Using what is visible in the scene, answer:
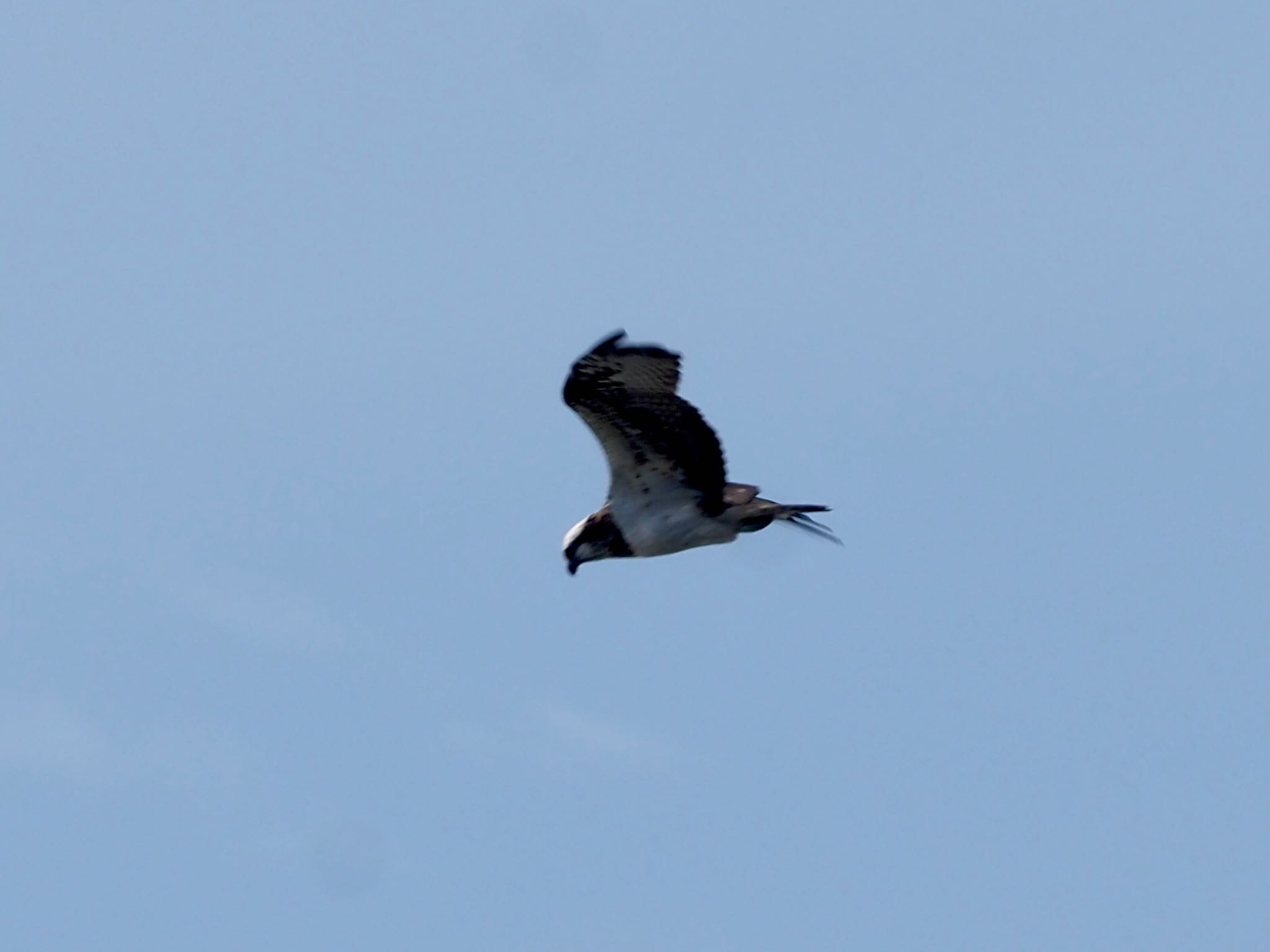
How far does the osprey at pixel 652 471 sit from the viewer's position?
3039 centimetres

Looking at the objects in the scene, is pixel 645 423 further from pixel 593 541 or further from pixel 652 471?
pixel 593 541

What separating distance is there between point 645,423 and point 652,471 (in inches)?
26.6

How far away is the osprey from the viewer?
3039cm

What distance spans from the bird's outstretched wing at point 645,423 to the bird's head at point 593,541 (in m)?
0.43

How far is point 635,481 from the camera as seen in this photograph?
31.6 m

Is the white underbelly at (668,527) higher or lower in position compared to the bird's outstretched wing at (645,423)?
lower

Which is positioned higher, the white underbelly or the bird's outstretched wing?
the bird's outstretched wing

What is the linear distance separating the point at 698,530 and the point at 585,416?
1758mm

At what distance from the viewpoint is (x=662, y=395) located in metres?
30.6

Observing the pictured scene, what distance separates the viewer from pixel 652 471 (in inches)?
1239

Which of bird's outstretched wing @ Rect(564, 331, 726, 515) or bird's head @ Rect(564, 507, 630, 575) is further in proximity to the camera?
bird's head @ Rect(564, 507, 630, 575)

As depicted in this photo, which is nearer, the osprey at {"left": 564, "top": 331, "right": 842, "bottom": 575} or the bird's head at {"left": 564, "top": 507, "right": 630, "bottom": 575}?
the osprey at {"left": 564, "top": 331, "right": 842, "bottom": 575}

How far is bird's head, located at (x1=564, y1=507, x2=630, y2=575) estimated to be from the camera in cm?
3203

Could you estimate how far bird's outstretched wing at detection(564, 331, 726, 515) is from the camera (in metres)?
30.2
